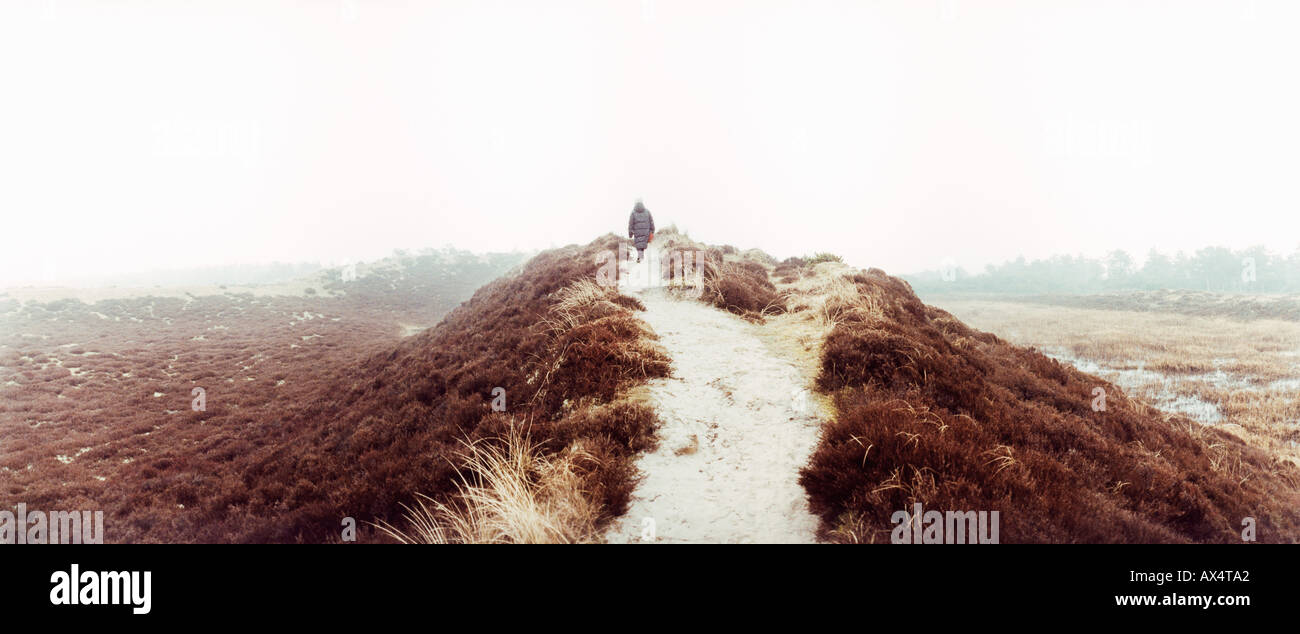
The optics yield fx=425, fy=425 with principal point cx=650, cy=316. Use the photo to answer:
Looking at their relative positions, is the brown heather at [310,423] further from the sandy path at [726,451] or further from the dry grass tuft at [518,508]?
the sandy path at [726,451]

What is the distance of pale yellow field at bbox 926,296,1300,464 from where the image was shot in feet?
38.9

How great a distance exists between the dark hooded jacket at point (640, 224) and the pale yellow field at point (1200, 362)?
55.8ft

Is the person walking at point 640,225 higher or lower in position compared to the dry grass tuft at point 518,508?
higher

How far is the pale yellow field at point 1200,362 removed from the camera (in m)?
11.9

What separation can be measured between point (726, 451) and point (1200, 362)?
26.6 m

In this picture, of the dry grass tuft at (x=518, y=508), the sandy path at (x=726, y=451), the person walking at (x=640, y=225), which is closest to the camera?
the dry grass tuft at (x=518, y=508)

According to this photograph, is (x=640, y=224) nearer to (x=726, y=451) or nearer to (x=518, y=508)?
(x=726, y=451)

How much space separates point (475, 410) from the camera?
747cm

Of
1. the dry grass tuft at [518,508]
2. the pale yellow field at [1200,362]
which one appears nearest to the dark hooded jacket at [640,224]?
the dry grass tuft at [518,508]

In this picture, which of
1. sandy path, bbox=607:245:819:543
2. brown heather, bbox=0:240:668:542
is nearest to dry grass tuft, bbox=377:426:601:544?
brown heather, bbox=0:240:668:542
